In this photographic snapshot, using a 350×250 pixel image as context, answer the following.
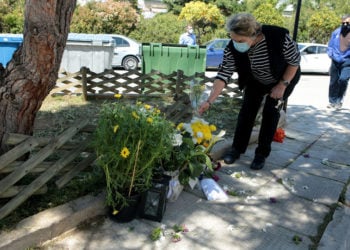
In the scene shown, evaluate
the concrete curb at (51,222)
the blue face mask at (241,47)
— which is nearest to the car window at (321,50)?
the blue face mask at (241,47)

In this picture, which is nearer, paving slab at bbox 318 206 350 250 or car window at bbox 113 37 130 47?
paving slab at bbox 318 206 350 250

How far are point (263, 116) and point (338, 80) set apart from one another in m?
4.15

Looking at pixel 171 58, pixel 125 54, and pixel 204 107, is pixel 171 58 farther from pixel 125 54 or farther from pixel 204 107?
pixel 125 54

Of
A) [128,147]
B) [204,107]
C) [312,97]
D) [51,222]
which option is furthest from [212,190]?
[312,97]

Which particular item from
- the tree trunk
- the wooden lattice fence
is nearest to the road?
the wooden lattice fence

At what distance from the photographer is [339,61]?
721 centimetres

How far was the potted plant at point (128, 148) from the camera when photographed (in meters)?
2.73

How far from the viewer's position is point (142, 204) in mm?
2969

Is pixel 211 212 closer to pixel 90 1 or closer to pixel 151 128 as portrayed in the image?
pixel 151 128

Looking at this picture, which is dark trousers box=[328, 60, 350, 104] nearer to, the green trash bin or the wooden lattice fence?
the wooden lattice fence

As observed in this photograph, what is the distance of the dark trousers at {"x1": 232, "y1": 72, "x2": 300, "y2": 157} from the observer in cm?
390

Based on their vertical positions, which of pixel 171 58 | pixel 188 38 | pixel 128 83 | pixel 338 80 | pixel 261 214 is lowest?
pixel 261 214

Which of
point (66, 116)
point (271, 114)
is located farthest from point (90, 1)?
point (271, 114)

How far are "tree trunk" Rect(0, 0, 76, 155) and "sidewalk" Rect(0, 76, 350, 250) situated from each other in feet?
2.84
